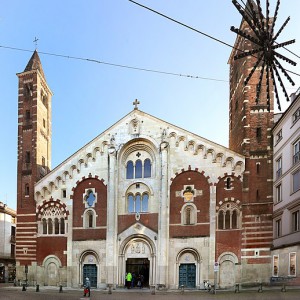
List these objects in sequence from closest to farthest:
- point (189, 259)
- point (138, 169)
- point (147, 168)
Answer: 1. point (189, 259)
2. point (147, 168)
3. point (138, 169)

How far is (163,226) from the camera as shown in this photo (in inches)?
1657

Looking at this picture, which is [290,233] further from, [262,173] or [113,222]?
[113,222]

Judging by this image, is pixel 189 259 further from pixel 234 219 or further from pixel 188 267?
pixel 234 219

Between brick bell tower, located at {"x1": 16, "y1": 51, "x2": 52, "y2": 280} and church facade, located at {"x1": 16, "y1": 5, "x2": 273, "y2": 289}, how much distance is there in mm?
124

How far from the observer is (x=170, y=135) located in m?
44.2

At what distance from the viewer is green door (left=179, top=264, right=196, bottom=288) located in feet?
136

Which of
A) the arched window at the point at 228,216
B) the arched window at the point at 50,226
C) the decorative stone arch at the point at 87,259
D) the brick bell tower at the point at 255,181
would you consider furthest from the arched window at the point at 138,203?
the brick bell tower at the point at 255,181

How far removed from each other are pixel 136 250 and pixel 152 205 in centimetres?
474

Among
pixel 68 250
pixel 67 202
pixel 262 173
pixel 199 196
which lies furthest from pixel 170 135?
pixel 68 250

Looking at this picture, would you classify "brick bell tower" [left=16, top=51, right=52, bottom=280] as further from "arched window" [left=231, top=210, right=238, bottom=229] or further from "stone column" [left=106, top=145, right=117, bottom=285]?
"arched window" [left=231, top=210, right=238, bottom=229]

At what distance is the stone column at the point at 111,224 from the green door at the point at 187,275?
21.6 ft

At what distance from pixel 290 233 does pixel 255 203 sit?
20.0ft

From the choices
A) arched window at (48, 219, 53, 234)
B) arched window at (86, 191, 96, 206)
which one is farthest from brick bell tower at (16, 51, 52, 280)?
arched window at (86, 191, 96, 206)

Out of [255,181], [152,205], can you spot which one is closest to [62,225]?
[152,205]
